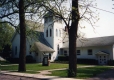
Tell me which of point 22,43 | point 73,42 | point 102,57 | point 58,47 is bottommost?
point 102,57

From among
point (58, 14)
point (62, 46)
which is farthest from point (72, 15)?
point (62, 46)

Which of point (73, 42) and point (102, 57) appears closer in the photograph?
point (73, 42)

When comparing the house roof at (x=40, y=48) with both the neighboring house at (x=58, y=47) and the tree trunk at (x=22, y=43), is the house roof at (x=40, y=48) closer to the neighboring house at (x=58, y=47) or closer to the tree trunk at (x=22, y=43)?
the neighboring house at (x=58, y=47)

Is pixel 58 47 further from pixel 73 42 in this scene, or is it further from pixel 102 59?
pixel 73 42

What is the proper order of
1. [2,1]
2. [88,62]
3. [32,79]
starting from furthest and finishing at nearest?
[88,62], [2,1], [32,79]

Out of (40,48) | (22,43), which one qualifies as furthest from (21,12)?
(40,48)

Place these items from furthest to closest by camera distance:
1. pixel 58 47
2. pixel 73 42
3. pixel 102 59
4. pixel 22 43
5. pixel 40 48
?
pixel 58 47 → pixel 40 48 → pixel 102 59 → pixel 22 43 → pixel 73 42

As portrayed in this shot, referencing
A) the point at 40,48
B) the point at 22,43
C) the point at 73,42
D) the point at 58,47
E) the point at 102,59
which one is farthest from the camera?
the point at 58,47

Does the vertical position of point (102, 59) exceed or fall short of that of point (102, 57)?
it falls short

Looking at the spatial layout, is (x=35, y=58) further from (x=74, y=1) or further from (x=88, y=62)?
(x=74, y=1)

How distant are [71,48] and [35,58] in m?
28.8

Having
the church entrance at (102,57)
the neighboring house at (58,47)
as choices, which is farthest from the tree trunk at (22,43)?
the church entrance at (102,57)

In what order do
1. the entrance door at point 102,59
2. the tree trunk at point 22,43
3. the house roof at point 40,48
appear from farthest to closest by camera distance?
the house roof at point 40,48, the entrance door at point 102,59, the tree trunk at point 22,43

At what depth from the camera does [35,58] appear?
1751 inches
